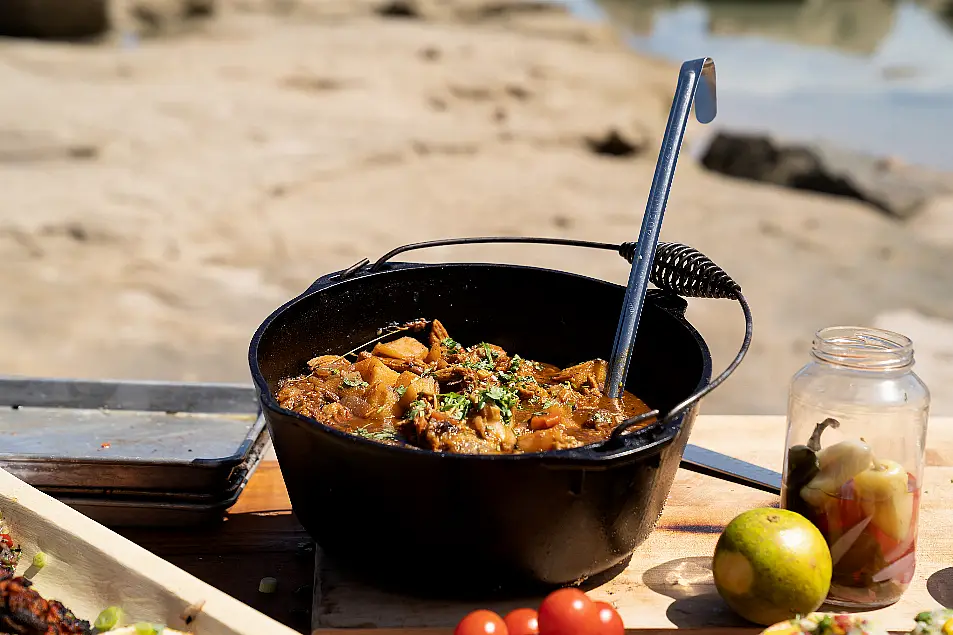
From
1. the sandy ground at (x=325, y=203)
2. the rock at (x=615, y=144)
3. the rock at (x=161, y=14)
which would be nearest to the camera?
the sandy ground at (x=325, y=203)

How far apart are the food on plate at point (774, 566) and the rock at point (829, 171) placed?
1168 centimetres

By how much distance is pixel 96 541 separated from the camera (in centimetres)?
210

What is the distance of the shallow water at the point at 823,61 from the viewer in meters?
19.2

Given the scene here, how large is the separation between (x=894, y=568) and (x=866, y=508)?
173mm

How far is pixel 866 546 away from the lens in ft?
7.01

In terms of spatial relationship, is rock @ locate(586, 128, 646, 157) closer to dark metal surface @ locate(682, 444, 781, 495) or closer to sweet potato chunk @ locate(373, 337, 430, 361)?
sweet potato chunk @ locate(373, 337, 430, 361)

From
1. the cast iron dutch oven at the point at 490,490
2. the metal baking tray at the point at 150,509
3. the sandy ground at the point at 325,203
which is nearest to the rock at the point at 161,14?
the sandy ground at the point at 325,203

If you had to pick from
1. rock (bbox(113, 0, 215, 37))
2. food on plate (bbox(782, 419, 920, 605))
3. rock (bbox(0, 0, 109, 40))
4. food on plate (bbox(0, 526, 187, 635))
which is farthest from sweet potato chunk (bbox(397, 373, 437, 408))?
rock (bbox(113, 0, 215, 37))

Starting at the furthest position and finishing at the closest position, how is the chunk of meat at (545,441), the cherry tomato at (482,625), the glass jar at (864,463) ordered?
1. the chunk of meat at (545,441)
2. the glass jar at (864,463)
3. the cherry tomato at (482,625)

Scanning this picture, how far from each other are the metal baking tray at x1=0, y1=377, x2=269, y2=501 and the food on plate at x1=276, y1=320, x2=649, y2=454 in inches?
10.4

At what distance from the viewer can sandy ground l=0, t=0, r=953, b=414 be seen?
7.86 meters

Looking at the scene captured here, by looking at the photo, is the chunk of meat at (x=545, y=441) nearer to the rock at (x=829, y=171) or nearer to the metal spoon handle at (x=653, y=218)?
the metal spoon handle at (x=653, y=218)

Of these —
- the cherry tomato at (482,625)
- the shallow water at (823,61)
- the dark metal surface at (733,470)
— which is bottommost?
the shallow water at (823,61)

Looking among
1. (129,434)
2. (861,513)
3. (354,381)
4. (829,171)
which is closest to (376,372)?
(354,381)
